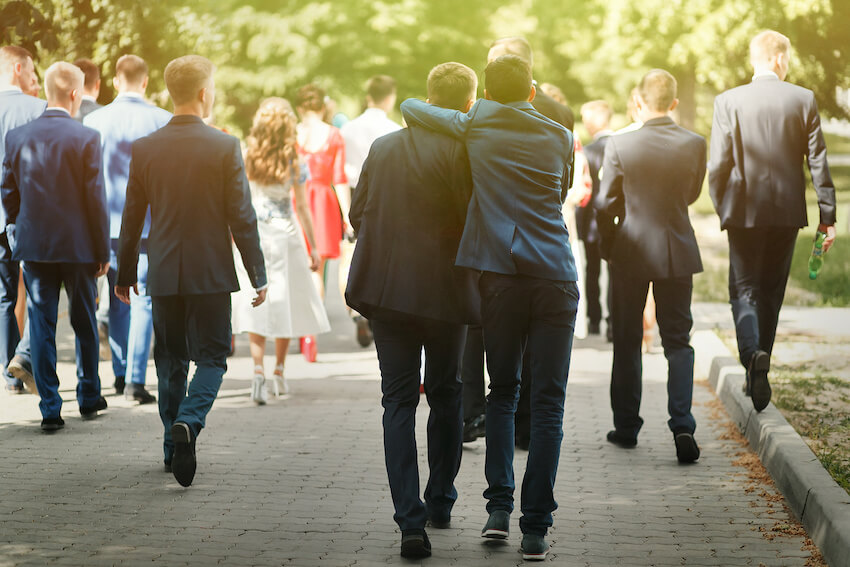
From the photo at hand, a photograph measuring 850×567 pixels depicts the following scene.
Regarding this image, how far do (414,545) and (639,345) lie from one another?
105 inches

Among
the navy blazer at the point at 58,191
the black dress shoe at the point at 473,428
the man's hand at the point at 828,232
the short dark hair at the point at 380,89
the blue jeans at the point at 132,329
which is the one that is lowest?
the black dress shoe at the point at 473,428

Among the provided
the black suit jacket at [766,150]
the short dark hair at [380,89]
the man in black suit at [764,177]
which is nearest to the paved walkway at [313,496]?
the man in black suit at [764,177]

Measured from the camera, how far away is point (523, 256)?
17.4 ft

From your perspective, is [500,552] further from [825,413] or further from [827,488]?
[825,413]

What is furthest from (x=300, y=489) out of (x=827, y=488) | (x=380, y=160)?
(x=827, y=488)

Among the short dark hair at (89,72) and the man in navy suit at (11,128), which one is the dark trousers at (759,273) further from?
the short dark hair at (89,72)

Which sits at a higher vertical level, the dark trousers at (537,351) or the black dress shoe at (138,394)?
the dark trousers at (537,351)

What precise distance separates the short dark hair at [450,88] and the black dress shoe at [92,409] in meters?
3.71

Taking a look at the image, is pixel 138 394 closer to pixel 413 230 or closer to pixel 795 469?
pixel 413 230

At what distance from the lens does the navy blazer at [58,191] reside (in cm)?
784

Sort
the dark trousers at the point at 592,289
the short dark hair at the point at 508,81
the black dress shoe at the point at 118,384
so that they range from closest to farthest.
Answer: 1. the short dark hair at the point at 508,81
2. the black dress shoe at the point at 118,384
3. the dark trousers at the point at 592,289

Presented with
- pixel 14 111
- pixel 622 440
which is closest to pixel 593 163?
pixel 622 440

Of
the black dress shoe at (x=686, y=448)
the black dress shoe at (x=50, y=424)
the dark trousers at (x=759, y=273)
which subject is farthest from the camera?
the dark trousers at (x=759, y=273)

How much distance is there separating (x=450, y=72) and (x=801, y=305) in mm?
9523
